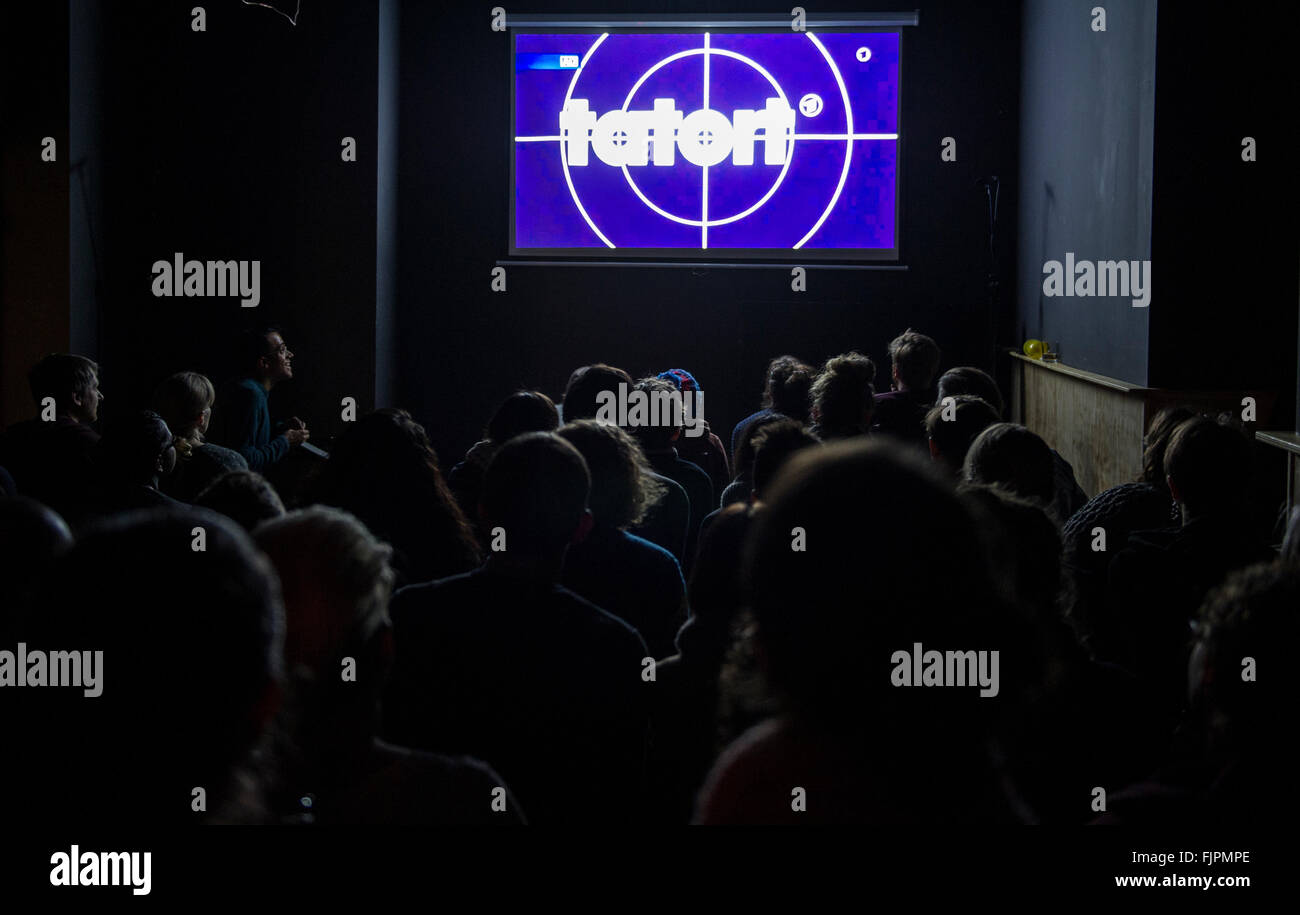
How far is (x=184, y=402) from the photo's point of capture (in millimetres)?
3881

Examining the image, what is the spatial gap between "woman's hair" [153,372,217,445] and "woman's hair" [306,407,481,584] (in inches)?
48.2

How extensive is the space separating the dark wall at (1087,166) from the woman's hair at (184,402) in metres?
3.54

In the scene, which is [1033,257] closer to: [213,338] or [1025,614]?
[213,338]

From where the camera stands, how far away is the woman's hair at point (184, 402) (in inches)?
152

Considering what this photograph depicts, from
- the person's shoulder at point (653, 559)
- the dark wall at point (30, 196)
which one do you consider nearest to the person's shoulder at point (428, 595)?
the person's shoulder at point (653, 559)

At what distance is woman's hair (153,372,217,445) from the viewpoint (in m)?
3.85

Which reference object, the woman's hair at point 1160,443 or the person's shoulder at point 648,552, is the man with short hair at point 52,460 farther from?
the woman's hair at point 1160,443

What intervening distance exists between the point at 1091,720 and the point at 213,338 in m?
6.43

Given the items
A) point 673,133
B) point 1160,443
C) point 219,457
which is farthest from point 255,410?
point 673,133

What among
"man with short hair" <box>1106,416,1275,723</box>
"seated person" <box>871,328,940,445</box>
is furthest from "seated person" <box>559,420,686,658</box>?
"seated person" <box>871,328,940,445</box>

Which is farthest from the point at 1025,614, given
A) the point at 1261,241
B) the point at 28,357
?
the point at 28,357
